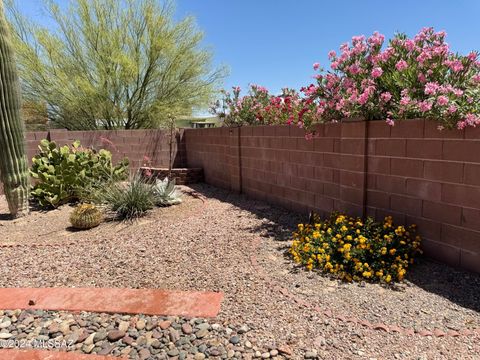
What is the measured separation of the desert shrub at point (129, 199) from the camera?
5.98 metres

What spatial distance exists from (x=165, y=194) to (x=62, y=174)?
204cm

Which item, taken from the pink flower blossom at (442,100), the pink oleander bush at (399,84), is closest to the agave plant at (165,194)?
the pink oleander bush at (399,84)

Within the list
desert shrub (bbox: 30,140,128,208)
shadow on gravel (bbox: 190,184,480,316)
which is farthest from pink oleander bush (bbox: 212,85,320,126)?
desert shrub (bbox: 30,140,128,208)

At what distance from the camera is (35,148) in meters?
9.37

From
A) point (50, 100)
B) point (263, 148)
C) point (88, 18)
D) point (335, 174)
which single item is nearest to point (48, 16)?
point (88, 18)

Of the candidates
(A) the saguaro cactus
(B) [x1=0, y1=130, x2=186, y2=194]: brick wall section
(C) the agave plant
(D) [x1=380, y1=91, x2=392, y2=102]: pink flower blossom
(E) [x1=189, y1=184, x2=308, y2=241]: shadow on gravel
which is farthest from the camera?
(B) [x1=0, y1=130, x2=186, y2=194]: brick wall section

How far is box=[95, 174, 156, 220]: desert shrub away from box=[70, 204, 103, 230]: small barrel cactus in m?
0.49

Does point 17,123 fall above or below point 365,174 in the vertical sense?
above

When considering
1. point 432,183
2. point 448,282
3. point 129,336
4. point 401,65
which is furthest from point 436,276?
point 129,336

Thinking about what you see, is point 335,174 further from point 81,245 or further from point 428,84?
point 81,245

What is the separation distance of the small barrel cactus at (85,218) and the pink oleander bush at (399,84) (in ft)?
11.2

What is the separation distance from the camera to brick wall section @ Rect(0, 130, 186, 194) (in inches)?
381

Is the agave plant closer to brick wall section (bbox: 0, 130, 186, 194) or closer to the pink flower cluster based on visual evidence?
brick wall section (bbox: 0, 130, 186, 194)

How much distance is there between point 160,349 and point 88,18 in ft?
38.4
